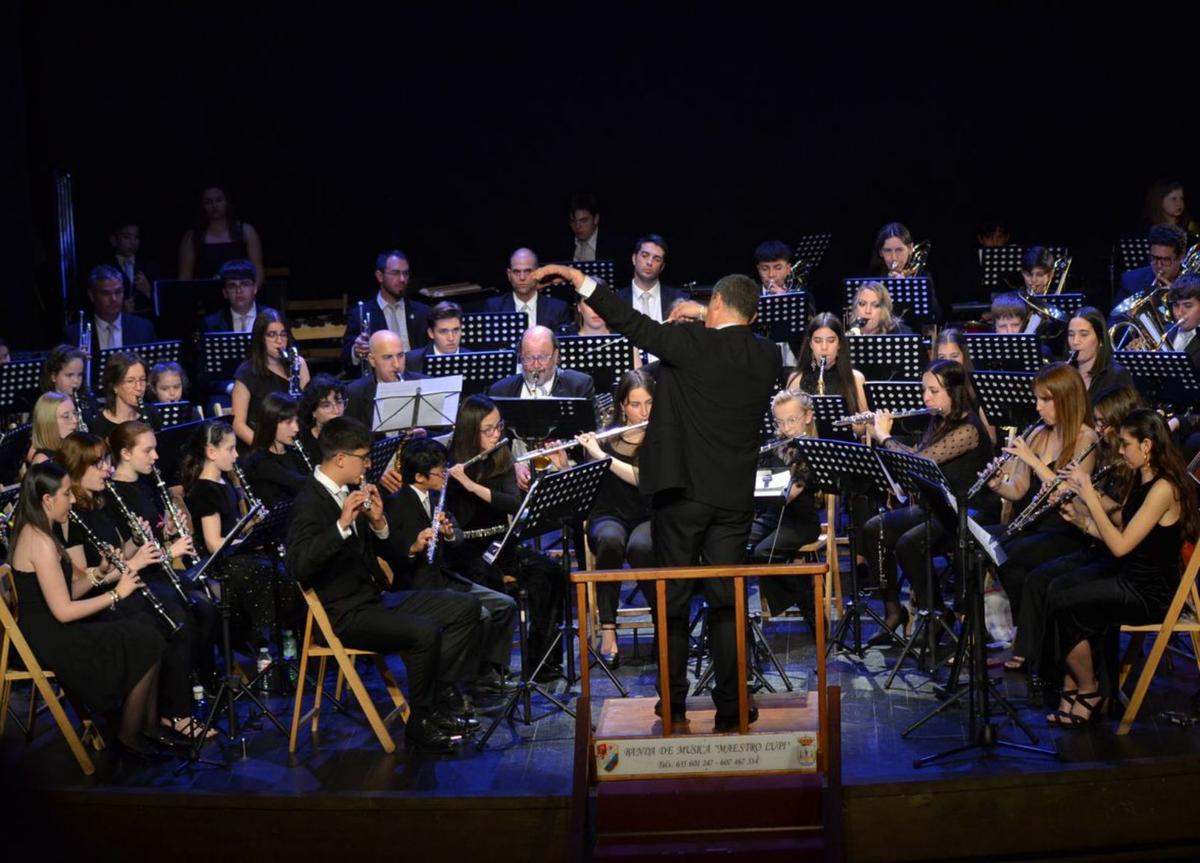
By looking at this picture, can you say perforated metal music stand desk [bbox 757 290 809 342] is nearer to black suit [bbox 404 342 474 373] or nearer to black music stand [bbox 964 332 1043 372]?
black music stand [bbox 964 332 1043 372]

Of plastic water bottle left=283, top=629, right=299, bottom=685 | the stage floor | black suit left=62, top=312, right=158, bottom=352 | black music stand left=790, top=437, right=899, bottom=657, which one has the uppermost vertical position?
black suit left=62, top=312, right=158, bottom=352

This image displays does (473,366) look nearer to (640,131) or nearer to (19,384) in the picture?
(19,384)

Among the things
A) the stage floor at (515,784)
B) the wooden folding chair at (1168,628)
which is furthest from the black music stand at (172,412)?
the wooden folding chair at (1168,628)

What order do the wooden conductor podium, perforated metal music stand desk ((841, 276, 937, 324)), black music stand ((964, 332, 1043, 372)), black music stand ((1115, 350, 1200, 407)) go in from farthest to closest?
perforated metal music stand desk ((841, 276, 937, 324)) < black music stand ((964, 332, 1043, 372)) < black music stand ((1115, 350, 1200, 407)) < the wooden conductor podium

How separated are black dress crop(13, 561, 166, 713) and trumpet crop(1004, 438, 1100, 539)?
3556mm

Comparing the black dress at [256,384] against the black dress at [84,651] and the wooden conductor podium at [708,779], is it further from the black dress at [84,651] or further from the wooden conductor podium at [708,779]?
the wooden conductor podium at [708,779]

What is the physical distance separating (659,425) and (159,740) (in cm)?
240

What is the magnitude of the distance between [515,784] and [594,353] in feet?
10.8

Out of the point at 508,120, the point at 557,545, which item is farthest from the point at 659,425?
the point at 508,120

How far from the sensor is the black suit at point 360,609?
18.6 ft

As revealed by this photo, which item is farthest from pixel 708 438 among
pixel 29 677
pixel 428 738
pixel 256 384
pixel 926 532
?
pixel 256 384

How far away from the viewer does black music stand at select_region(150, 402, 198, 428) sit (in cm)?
746

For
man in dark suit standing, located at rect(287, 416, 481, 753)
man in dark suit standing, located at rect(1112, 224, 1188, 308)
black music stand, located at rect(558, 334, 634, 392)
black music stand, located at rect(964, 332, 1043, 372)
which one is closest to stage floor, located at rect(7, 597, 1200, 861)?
man in dark suit standing, located at rect(287, 416, 481, 753)

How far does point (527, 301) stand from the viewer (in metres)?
9.24
